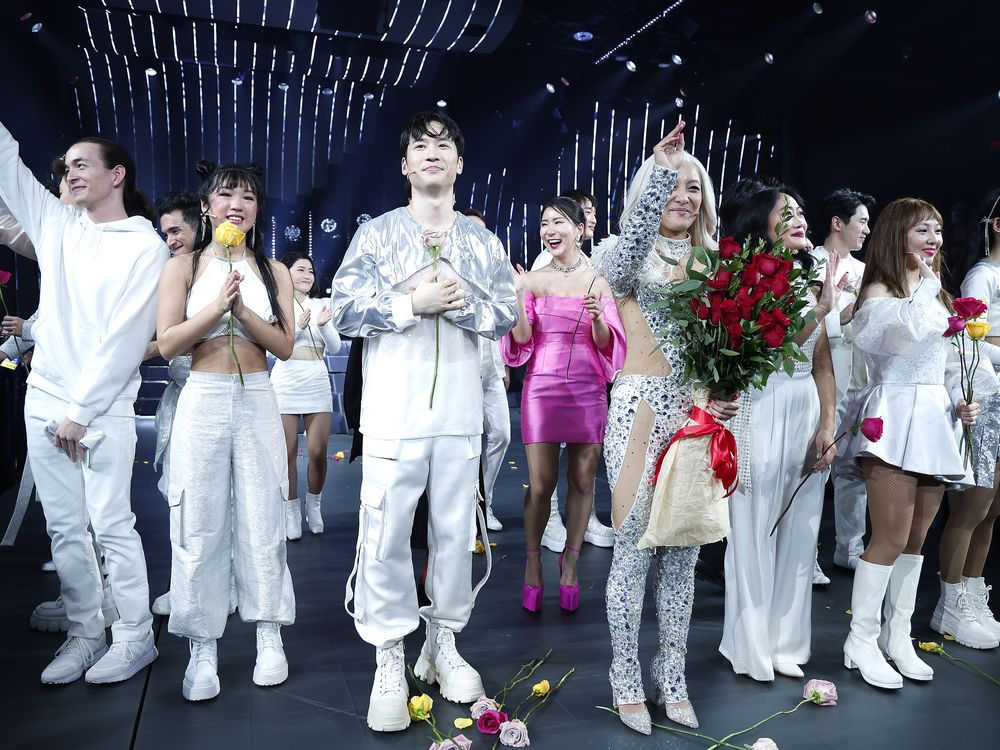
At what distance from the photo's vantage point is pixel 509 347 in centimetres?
357

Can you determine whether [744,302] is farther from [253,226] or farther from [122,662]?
[122,662]

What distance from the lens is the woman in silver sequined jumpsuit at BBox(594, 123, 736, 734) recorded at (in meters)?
2.31

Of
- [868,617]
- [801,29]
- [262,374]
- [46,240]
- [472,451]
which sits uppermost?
[801,29]

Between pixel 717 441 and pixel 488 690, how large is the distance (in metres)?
1.13

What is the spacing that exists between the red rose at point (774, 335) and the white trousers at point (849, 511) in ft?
6.86

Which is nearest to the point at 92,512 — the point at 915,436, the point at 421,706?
the point at 421,706

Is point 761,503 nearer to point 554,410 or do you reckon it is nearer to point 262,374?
point 554,410

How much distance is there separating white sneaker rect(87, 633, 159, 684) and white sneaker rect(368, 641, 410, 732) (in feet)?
2.81

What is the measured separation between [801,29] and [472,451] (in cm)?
726

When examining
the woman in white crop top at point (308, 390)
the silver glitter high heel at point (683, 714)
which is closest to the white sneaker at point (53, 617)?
the woman in white crop top at point (308, 390)

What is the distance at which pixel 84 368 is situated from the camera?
2506 millimetres

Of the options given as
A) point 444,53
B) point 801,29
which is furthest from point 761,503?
point 444,53

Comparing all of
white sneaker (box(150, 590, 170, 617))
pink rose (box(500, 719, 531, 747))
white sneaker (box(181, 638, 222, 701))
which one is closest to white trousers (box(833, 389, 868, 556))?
pink rose (box(500, 719, 531, 747))

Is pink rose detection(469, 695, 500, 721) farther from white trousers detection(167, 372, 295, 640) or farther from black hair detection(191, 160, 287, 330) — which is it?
black hair detection(191, 160, 287, 330)
